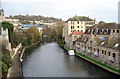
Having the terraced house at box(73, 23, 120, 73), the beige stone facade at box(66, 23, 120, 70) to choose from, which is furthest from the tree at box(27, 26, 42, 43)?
the terraced house at box(73, 23, 120, 73)

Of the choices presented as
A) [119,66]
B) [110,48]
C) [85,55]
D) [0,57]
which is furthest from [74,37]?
[0,57]

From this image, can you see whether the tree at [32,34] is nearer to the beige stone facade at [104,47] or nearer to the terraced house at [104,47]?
the beige stone facade at [104,47]

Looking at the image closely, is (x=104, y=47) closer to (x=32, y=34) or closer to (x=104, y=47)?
(x=104, y=47)

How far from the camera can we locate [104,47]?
75.3ft

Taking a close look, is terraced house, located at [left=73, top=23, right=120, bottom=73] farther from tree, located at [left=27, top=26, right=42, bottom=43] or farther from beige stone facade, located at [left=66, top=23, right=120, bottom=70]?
tree, located at [left=27, top=26, right=42, bottom=43]

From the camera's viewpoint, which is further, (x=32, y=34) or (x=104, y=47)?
(x=32, y=34)

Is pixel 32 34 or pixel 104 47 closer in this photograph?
pixel 104 47

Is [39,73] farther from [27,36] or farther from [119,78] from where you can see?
[27,36]

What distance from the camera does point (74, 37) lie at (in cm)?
3928

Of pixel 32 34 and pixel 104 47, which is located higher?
pixel 32 34

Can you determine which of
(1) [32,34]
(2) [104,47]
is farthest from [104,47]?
(1) [32,34]

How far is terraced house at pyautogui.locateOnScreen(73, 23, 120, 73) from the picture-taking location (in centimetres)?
2042

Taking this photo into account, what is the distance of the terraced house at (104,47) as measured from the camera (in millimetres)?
20422

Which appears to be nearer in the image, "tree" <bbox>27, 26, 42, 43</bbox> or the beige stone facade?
the beige stone facade
